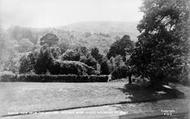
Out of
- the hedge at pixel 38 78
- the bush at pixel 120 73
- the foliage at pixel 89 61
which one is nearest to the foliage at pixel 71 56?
the foliage at pixel 89 61

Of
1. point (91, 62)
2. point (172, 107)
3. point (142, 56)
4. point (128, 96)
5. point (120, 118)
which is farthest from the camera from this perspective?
point (91, 62)

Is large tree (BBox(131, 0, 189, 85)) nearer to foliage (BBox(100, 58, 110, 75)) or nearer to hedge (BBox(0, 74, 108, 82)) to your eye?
hedge (BBox(0, 74, 108, 82))

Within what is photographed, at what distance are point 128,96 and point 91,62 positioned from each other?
64.5 feet

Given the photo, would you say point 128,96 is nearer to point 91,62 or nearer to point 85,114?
point 85,114

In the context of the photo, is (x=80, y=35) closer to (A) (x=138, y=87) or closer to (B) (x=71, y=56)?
(B) (x=71, y=56)

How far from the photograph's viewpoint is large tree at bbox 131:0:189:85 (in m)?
17.6

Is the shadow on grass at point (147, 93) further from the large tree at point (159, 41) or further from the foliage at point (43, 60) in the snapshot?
the foliage at point (43, 60)

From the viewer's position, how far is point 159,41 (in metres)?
19.4

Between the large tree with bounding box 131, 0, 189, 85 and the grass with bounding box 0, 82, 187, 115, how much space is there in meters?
2.00

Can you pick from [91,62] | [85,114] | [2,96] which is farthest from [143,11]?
[91,62]

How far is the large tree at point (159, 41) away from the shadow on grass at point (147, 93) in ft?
3.36

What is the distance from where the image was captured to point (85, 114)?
12625 mm

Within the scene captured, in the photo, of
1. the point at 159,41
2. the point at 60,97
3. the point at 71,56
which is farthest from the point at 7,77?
the point at 159,41

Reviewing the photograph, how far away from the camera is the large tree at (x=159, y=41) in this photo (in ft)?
57.8
